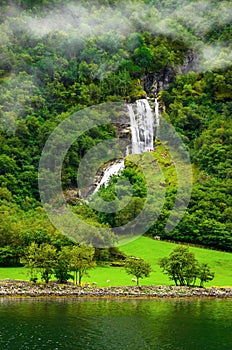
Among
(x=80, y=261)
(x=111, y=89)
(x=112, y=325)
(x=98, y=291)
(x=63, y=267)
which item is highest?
(x=111, y=89)

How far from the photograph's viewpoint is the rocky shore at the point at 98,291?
2051 inches

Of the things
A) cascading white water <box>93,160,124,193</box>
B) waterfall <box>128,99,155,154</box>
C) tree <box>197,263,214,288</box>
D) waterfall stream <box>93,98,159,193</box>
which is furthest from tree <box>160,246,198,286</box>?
waterfall <box>128,99,155,154</box>

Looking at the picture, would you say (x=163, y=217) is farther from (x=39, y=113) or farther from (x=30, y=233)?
(x=39, y=113)

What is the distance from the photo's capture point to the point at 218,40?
5551 inches

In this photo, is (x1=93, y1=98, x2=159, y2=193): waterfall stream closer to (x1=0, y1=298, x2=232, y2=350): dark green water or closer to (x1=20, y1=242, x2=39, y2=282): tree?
(x1=20, y1=242, x2=39, y2=282): tree

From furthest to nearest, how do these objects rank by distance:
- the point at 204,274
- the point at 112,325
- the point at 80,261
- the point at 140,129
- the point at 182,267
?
the point at 140,129
the point at 182,267
the point at 204,274
the point at 80,261
the point at 112,325

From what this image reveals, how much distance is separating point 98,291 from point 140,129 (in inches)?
2565

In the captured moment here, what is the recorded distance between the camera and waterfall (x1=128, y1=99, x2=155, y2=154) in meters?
112

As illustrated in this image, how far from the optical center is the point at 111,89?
128m

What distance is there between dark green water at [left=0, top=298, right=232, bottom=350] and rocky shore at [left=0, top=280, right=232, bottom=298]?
2.88m

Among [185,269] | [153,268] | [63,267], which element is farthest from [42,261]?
[153,268]

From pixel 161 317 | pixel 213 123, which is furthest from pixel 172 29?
pixel 161 317

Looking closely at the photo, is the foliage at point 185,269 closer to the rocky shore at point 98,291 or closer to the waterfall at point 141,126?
the rocky shore at point 98,291

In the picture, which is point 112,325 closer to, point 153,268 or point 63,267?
point 63,267
